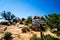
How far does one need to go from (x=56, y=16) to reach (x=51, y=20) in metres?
1.56

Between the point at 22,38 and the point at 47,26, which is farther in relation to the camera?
the point at 47,26

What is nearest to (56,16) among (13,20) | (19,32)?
(19,32)

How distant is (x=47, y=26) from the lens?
30.5 meters

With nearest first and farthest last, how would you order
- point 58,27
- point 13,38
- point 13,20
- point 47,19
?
point 13,38 < point 58,27 < point 47,19 < point 13,20

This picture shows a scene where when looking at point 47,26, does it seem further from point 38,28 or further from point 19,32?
point 19,32

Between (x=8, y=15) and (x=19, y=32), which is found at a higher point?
(x=8, y=15)

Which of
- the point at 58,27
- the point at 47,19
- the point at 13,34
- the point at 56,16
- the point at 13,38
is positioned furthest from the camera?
the point at 47,19

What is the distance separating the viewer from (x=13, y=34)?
24453mm

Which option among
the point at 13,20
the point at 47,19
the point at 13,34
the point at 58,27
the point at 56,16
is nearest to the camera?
the point at 13,34

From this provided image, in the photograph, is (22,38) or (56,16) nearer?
(22,38)

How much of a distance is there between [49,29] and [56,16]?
3.71 metres

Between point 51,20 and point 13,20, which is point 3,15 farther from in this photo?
point 51,20

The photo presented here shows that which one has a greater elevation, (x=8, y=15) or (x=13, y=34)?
(x=8, y=15)

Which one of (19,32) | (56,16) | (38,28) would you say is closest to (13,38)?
(19,32)
